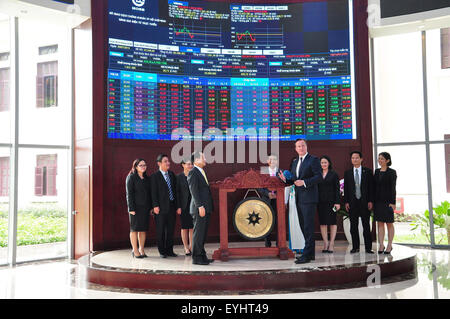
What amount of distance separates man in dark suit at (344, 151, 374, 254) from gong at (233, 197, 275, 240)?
3.82 feet

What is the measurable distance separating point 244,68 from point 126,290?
14.2 ft

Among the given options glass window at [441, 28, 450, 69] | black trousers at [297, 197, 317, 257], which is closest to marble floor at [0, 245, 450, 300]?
black trousers at [297, 197, 317, 257]

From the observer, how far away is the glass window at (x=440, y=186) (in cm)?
810

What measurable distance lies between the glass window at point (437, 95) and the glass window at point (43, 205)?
258 inches

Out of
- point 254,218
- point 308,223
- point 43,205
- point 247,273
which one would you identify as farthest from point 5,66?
point 308,223

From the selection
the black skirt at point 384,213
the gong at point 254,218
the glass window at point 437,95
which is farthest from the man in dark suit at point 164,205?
the glass window at point 437,95

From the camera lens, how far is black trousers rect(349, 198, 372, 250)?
20.0 feet

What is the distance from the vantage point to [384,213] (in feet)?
19.6

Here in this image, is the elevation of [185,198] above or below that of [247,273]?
above

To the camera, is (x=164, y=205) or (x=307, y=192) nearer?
(x=307, y=192)

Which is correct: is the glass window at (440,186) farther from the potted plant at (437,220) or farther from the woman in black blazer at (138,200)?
the woman in black blazer at (138,200)

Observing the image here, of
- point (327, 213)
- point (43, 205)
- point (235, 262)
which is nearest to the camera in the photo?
point (235, 262)

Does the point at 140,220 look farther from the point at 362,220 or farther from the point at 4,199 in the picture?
the point at 362,220

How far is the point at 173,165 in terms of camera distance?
291 inches
